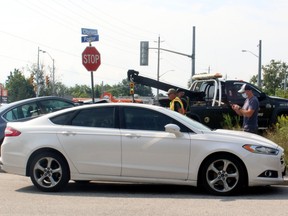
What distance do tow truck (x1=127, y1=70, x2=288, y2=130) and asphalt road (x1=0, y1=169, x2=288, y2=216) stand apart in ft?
17.0

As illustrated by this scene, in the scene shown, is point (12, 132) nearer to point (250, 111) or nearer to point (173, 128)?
point (173, 128)

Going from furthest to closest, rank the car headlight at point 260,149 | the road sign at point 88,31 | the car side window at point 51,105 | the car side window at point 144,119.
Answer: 1. the road sign at point 88,31
2. the car side window at point 51,105
3. the car side window at point 144,119
4. the car headlight at point 260,149

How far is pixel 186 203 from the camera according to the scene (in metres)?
7.20

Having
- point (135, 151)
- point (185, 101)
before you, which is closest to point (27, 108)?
point (185, 101)

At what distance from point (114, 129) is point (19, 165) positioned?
1.70 meters

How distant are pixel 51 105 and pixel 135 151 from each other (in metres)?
5.24

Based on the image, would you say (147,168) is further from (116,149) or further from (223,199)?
(223,199)

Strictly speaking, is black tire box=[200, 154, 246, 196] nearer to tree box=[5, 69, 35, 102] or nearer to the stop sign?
the stop sign

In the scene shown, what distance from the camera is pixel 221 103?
13.9m

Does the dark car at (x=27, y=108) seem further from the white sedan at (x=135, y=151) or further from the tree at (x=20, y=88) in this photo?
the tree at (x=20, y=88)

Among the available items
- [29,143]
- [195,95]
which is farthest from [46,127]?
[195,95]

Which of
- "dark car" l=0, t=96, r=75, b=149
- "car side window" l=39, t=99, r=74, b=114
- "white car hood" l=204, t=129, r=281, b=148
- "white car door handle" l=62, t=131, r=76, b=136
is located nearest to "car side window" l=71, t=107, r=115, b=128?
"white car door handle" l=62, t=131, r=76, b=136

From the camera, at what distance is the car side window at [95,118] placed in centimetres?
816

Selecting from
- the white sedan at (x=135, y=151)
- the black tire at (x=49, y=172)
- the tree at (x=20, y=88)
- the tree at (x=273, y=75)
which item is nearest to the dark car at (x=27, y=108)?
the white sedan at (x=135, y=151)
